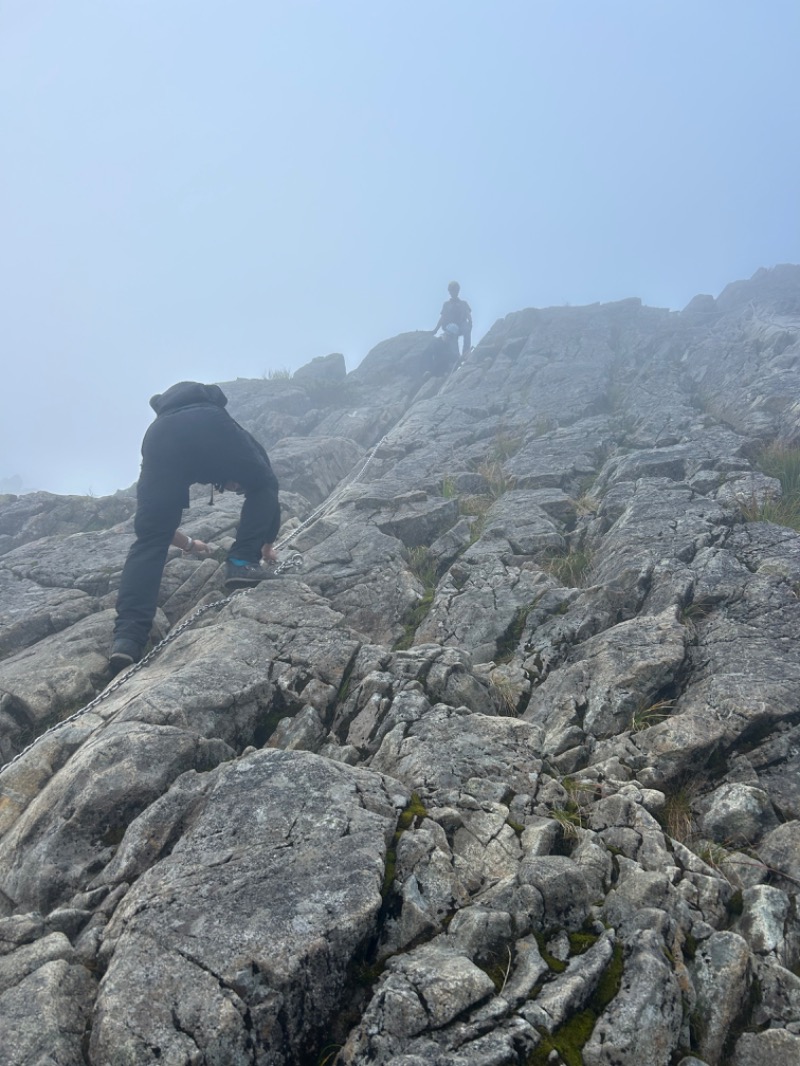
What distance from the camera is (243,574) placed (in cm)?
995

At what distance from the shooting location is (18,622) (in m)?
9.72

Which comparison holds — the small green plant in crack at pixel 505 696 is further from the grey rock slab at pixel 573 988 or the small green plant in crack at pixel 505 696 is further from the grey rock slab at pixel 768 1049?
the grey rock slab at pixel 768 1049

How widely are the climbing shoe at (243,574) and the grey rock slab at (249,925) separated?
204 inches

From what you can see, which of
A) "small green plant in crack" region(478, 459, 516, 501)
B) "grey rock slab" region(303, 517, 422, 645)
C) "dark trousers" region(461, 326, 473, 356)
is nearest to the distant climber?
"dark trousers" region(461, 326, 473, 356)

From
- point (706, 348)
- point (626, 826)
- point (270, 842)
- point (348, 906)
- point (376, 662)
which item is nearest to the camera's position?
point (348, 906)

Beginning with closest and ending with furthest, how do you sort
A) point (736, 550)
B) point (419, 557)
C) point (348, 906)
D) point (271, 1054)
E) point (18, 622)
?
point (271, 1054) < point (348, 906) < point (736, 550) < point (18, 622) < point (419, 557)

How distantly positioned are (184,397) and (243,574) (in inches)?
122

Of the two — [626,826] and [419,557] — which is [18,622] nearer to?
[419,557]

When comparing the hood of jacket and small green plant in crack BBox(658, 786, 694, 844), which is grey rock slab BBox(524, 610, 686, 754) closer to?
small green plant in crack BBox(658, 786, 694, 844)

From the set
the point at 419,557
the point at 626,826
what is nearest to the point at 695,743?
the point at 626,826

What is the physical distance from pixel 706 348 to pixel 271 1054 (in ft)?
91.0

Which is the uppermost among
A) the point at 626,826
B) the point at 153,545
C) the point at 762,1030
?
the point at 153,545

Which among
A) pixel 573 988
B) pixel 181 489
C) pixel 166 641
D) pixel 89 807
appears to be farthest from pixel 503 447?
pixel 573 988

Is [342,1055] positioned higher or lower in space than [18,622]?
lower
